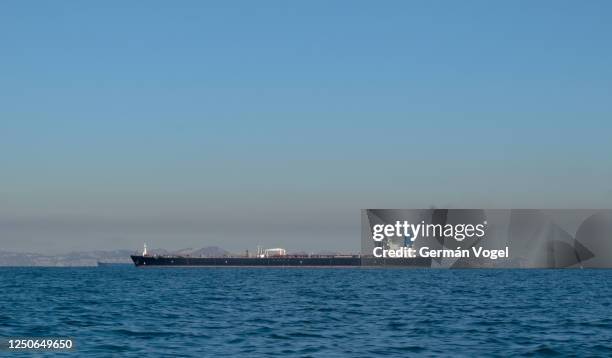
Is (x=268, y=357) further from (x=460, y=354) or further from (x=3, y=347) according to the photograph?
(x=3, y=347)

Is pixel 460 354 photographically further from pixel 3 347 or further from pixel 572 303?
pixel 572 303

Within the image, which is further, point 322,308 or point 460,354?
point 322,308

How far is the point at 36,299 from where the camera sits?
81.1 m

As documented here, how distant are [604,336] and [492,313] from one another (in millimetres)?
14803

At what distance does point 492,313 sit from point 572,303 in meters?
17.9

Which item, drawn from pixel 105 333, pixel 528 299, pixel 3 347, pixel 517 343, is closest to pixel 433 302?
pixel 528 299

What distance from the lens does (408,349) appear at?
4166 centimetres

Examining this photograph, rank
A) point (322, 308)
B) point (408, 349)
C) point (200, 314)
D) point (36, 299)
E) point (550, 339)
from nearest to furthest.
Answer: point (408, 349) → point (550, 339) → point (200, 314) → point (322, 308) → point (36, 299)

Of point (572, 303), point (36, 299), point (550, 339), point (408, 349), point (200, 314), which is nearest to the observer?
point (408, 349)

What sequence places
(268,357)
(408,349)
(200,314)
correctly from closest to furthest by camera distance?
1. (268,357)
2. (408,349)
3. (200,314)

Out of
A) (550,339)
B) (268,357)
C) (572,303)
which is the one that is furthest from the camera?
(572,303)

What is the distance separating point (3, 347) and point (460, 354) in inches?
922

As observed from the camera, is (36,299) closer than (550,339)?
No

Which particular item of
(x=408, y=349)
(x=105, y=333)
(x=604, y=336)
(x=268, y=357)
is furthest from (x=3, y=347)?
(x=604, y=336)
